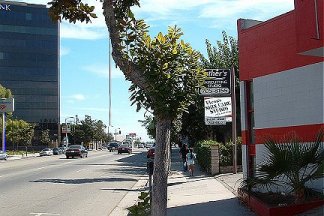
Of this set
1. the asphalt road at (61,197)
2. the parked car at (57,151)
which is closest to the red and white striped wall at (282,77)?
the asphalt road at (61,197)

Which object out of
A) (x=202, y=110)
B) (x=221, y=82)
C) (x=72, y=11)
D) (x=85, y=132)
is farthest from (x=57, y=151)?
(x=72, y=11)

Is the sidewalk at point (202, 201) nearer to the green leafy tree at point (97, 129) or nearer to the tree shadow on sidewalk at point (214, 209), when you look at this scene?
the tree shadow on sidewalk at point (214, 209)

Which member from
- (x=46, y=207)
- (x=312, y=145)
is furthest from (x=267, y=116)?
(x=46, y=207)

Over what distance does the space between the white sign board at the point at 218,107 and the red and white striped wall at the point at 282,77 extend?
7.96m

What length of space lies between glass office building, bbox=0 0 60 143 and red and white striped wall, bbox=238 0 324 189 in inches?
4330

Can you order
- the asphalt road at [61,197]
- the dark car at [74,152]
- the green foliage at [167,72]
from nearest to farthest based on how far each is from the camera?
the green foliage at [167,72] → the asphalt road at [61,197] → the dark car at [74,152]

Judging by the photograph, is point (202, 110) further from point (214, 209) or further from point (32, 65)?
point (32, 65)

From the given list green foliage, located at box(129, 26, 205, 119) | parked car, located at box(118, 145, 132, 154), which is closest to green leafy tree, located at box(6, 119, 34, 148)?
parked car, located at box(118, 145, 132, 154)

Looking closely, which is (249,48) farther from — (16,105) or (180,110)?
(16,105)

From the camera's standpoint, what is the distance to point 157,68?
4.87m

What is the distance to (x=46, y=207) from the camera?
12.9 meters

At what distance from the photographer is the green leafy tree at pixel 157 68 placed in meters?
4.84

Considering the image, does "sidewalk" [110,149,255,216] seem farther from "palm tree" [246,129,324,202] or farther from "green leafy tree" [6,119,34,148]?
"green leafy tree" [6,119,34,148]

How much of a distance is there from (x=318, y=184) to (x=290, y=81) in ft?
8.04
